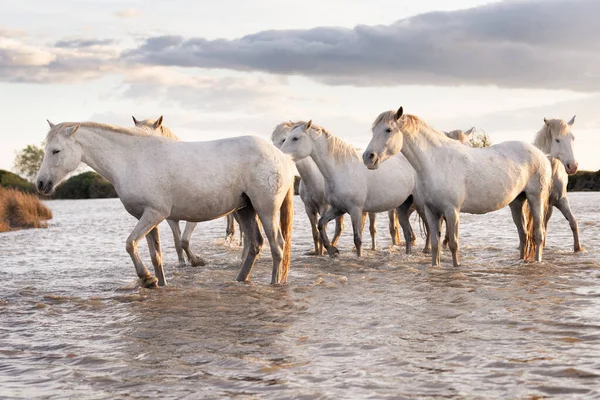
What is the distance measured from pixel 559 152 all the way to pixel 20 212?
17.6 meters

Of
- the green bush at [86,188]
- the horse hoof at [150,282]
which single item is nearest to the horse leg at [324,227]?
the horse hoof at [150,282]

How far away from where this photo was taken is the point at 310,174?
12.4 meters

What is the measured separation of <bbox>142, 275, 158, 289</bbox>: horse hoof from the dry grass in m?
14.6

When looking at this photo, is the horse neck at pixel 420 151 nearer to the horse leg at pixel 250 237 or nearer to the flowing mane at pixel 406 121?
the flowing mane at pixel 406 121

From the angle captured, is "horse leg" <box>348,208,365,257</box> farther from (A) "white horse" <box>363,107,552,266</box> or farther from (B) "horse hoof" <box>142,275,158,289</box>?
(B) "horse hoof" <box>142,275,158,289</box>

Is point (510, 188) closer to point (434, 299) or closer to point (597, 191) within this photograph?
point (434, 299)

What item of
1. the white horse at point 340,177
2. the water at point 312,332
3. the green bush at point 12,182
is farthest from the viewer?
the green bush at point 12,182

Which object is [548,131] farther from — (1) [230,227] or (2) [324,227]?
(1) [230,227]

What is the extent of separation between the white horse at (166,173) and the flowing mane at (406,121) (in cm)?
143

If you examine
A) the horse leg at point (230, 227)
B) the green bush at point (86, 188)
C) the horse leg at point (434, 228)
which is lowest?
the green bush at point (86, 188)

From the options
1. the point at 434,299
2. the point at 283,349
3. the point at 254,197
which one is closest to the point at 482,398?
the point at 283,349

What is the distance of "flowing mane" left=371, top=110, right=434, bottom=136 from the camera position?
30.0 feet

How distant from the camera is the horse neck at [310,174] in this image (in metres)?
12.4

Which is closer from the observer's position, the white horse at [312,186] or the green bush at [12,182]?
the white horse at [312,186]
